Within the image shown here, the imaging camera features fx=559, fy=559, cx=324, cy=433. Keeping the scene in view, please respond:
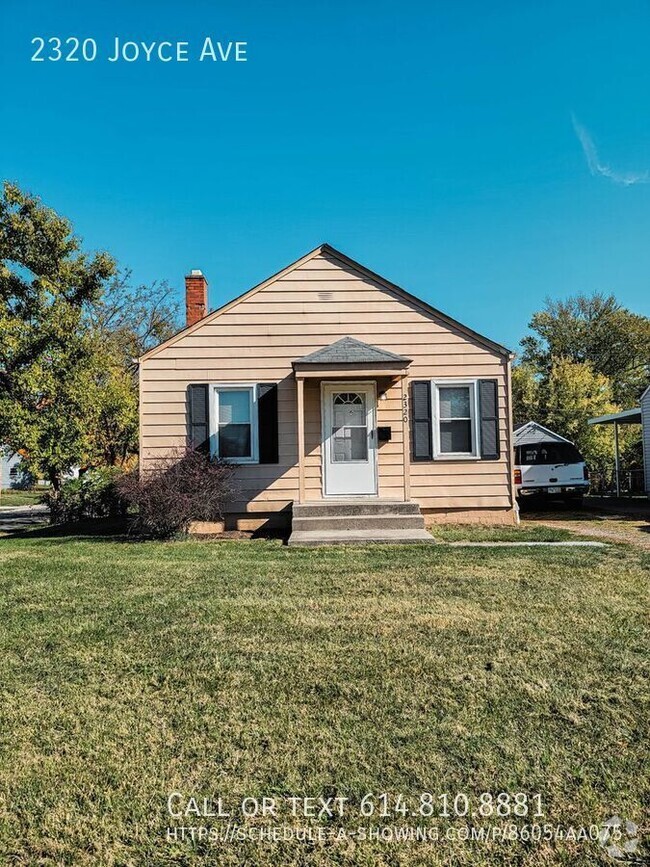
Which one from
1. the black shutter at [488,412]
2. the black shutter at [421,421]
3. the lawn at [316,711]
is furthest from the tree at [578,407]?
the lawn at [316,711]

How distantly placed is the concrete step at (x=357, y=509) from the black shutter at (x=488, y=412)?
2199mm

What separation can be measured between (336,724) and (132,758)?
933 millimetres

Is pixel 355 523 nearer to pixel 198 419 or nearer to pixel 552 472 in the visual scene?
pixel 198 419

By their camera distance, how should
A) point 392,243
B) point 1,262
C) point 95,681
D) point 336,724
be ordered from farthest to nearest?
point 392,243 < point 1,262 < point 95,681 < point 336,724

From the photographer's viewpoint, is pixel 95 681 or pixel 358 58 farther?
pixel 358 58

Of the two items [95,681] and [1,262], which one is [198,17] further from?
[95,681]

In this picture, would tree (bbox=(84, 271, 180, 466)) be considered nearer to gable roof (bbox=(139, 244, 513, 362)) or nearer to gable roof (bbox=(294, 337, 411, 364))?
gable roof (bbox=(139, 244, 513, 362))

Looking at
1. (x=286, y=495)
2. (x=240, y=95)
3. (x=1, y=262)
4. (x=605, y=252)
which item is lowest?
(x=286, y=495)

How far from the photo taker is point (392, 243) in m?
16.8

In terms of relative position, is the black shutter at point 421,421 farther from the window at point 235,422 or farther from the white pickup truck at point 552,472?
the white pickup truck at point 552,472

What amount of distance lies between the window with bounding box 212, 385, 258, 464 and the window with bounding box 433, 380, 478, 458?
3459mm

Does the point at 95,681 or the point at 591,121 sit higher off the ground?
the point at 591,121

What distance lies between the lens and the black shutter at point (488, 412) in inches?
416

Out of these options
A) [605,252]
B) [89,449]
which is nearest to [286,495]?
[89,449]
